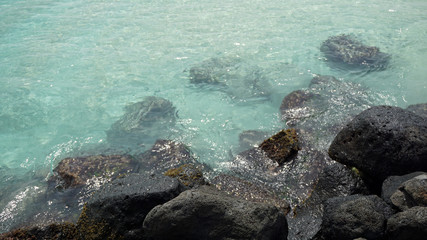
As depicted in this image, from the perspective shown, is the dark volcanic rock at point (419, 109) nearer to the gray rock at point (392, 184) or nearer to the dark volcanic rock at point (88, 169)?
the gray rock at point (392, 184)

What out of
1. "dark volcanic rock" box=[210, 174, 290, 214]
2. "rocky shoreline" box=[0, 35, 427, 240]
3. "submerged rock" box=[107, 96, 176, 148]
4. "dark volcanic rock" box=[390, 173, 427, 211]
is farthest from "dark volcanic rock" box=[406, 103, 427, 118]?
"submerged rock" box=[107, 96, 176, 148]

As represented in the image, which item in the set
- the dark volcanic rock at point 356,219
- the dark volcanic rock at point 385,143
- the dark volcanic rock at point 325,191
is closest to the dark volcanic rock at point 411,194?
the dark volcanic rock at point 356,219

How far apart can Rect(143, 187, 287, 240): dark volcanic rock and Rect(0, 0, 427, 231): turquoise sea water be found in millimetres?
3403

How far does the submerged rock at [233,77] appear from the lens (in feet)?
33.3

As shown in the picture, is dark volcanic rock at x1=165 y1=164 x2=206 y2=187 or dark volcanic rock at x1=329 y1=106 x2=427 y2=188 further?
dark volcanic rock at x1=165 y1=164 x2=206 y2=187

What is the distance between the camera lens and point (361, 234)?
3.91m

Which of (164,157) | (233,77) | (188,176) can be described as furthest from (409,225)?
(233,77)

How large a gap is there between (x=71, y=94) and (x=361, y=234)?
949 centimetres

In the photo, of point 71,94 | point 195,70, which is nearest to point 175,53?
point 195,70

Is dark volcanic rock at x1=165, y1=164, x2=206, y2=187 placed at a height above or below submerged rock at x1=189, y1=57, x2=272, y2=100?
above

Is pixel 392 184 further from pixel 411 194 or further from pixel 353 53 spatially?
pixel 353 53

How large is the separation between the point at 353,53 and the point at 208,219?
986 cm

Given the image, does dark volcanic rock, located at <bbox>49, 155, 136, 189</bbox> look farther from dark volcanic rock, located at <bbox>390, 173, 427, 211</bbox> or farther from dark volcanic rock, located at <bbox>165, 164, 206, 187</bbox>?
dark volcanic rock, located at <bbox>390, 173, 427, 211</bbox>

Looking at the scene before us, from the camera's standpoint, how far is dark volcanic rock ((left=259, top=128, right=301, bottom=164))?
6.44 metres
